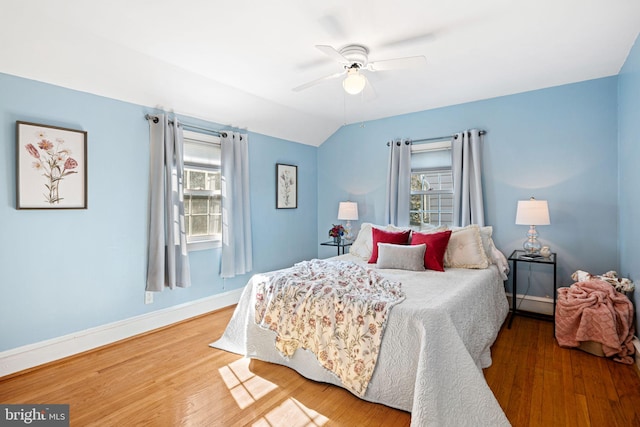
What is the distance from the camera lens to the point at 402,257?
3125mm

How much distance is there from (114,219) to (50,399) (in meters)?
1.47

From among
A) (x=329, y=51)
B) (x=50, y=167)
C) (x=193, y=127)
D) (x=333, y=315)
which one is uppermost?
(x=329, y=51)

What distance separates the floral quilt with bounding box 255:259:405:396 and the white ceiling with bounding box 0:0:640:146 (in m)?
1.88

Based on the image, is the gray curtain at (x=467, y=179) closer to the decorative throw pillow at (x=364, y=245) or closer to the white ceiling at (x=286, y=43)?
the white ceiling at (x=286, y=43)

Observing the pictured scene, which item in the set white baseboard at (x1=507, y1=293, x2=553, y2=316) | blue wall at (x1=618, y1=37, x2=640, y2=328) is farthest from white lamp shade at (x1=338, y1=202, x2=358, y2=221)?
blue wall at (x1=618, y1=37, x2=640, y2=328)

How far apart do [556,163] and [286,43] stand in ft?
10.1

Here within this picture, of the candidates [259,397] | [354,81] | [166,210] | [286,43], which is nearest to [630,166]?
[354,81]

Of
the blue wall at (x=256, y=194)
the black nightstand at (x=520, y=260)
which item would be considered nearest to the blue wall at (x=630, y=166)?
the blue wall at (x=256, y=194)

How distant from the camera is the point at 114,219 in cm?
301

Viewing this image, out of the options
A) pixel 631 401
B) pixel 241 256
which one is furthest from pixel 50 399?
pixel 631 401

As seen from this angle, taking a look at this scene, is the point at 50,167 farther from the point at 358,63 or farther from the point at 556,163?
the point at 556,163

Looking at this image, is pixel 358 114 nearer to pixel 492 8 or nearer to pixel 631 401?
pixel 492 8

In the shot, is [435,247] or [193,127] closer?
[435,247]

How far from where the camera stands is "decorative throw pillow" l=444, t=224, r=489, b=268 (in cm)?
316
